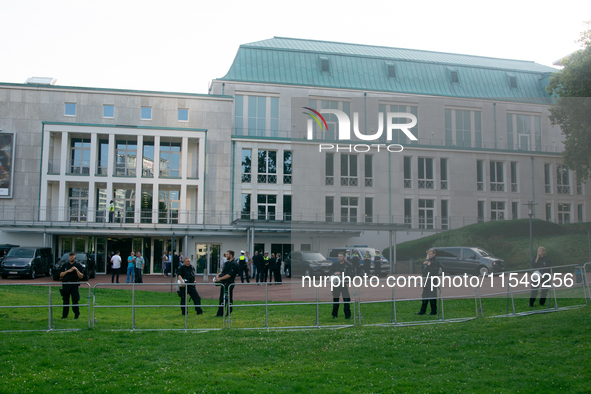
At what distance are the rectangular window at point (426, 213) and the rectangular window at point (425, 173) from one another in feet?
1.76

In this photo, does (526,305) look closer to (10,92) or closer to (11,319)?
(11,319)

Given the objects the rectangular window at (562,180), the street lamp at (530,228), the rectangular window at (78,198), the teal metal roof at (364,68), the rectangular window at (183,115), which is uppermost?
the teal metal roof at (364,68)

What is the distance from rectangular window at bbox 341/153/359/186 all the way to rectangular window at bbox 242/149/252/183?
79.2ft

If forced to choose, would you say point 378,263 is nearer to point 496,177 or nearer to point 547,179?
point 496,177

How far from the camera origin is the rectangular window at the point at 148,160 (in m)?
39.5

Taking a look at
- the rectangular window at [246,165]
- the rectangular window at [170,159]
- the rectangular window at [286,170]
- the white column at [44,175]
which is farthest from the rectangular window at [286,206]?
the white column at [44,175]

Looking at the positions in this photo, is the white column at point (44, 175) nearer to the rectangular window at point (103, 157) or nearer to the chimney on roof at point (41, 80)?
the rectangular window at point (103, 157)

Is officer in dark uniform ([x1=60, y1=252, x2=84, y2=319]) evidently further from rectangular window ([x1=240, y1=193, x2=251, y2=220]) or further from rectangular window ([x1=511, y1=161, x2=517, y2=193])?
rectangular window ([x1=240, y1=193, x2=251, y2=220])

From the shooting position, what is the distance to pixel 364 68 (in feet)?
145

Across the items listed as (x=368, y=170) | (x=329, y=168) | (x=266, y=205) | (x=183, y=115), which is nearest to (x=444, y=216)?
(x=368, y=170)

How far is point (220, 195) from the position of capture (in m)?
40.1

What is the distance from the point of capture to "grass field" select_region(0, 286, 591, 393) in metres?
6.88

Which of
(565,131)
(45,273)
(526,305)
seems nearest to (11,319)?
(526,305)

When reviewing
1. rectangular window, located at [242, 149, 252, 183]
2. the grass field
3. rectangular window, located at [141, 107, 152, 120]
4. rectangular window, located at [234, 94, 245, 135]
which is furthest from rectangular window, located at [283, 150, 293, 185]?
the grass field
